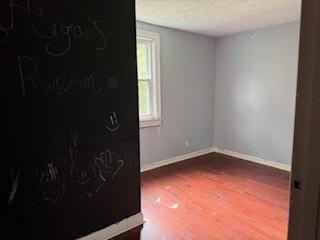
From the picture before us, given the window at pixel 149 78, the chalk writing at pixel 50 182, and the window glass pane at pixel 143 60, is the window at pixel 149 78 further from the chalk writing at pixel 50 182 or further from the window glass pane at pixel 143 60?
the chalk writing at pixel 50 182

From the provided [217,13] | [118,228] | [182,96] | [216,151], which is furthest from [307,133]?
[216,151]

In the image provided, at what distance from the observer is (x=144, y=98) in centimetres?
385

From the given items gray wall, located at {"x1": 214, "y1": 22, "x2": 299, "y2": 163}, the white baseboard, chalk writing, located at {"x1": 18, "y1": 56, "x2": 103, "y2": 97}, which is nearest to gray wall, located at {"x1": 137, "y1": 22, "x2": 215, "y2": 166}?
gray wall, located at {"x1": 214, "y1": 22, "x2": 299, "y2": 163}

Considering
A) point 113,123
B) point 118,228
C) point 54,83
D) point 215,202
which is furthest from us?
point 215,202

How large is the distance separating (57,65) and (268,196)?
2.77 metres

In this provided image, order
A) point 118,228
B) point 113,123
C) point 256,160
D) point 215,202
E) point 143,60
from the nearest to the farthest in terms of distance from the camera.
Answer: point 113,123, point 118,228, point 215,202, point 143,60, point 256,160

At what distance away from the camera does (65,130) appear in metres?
1.77

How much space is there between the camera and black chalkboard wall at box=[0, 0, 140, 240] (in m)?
1.54

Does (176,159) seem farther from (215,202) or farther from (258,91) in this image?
(258,91)

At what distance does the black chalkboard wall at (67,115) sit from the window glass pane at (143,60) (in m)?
1.64

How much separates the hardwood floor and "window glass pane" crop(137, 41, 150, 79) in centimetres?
158

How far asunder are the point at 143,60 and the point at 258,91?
2040 mm

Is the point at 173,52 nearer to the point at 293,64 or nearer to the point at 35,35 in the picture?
the point at 293,64

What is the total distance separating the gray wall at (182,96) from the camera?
3.92 m
